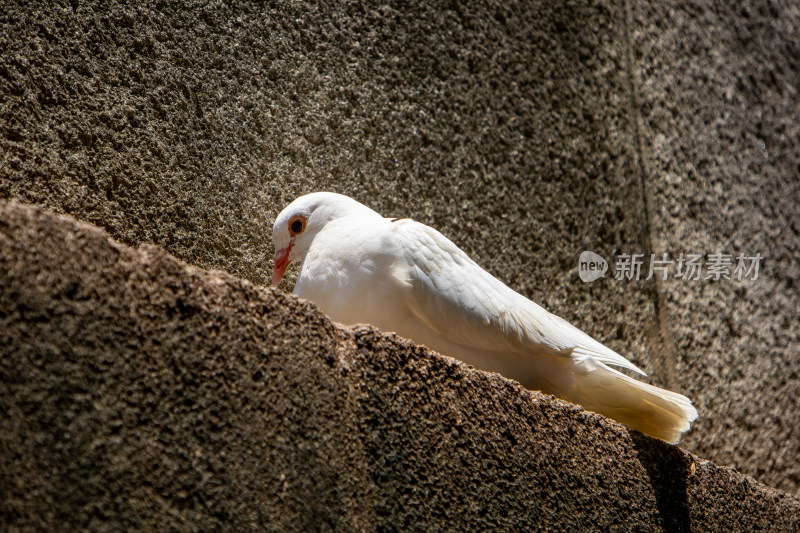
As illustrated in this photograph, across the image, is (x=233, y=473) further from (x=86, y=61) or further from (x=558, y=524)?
(x=86, y=61)

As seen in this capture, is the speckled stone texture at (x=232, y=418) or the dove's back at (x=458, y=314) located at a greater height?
the speckled stone texture at (x=232, y=418)

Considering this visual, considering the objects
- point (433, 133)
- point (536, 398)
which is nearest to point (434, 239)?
point (536, 398)

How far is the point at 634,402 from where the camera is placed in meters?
2.30

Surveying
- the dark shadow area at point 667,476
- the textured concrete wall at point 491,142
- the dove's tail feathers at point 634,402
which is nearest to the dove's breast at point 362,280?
the textured concrete wall at point 491,142

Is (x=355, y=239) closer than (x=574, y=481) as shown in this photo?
No

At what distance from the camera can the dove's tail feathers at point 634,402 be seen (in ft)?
7.30

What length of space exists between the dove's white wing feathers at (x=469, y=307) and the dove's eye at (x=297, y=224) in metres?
0.32

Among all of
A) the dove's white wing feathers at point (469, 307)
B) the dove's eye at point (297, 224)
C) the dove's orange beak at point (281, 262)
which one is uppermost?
the dove's white wing feathers at point (469, 307)

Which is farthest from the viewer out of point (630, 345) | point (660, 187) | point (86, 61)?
point (660, 187)

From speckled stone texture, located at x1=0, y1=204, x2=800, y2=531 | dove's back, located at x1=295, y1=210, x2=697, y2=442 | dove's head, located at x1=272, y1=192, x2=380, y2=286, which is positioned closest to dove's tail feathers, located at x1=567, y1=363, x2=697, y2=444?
dove's back, located at x1=295, y1=210, x2=697, y2=442

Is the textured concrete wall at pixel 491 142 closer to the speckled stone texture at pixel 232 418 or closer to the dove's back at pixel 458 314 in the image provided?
the dove's back at pixel 458 314

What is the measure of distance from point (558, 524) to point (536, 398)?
13.0 inches

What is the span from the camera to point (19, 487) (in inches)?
45.2

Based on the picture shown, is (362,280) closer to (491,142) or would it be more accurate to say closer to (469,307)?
(469,307)
